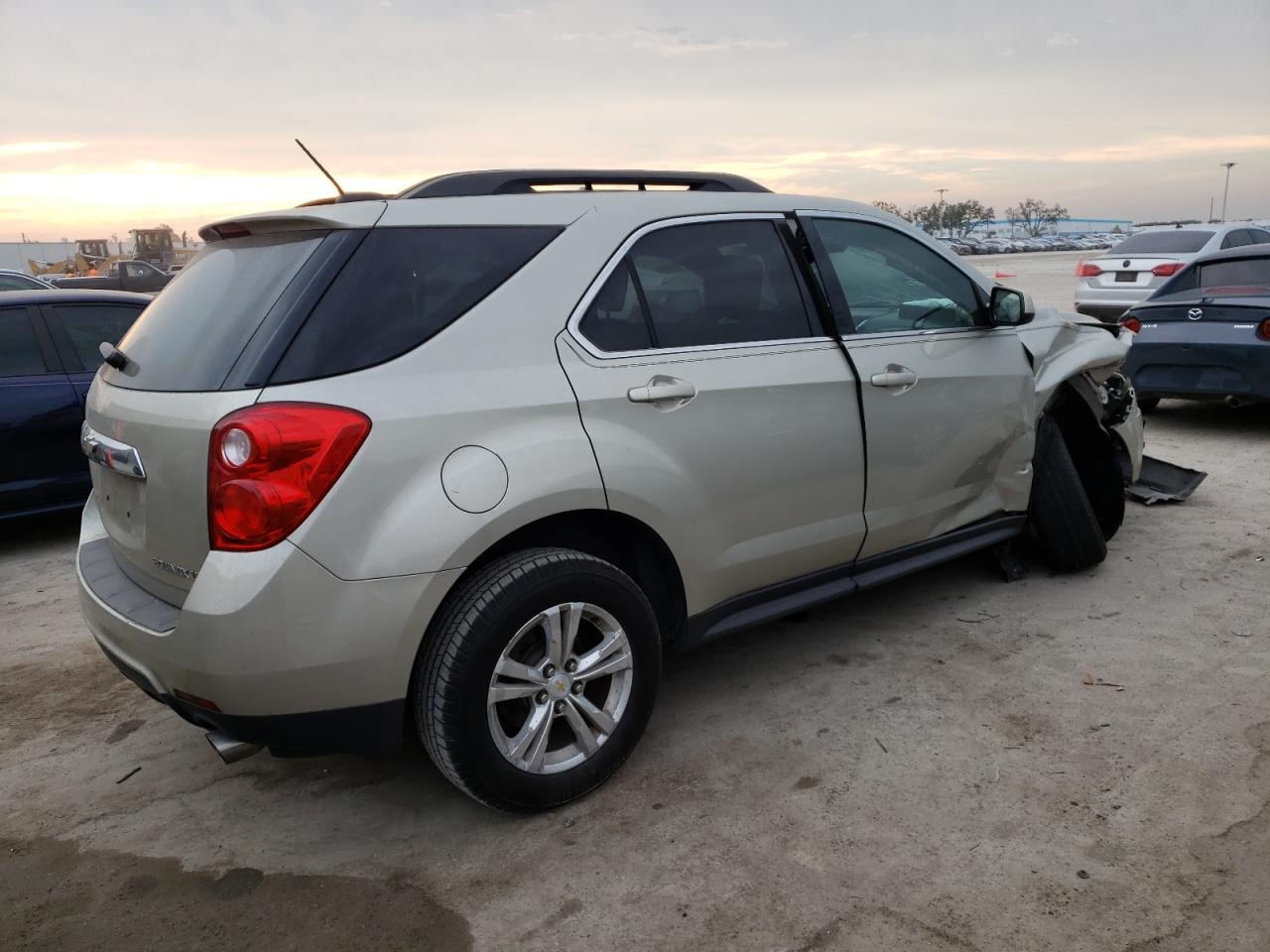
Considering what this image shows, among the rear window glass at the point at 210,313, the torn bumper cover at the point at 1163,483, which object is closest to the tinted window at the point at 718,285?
A: the rear window glass at the point at 210,313

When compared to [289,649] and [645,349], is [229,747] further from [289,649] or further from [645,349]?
[645,349]

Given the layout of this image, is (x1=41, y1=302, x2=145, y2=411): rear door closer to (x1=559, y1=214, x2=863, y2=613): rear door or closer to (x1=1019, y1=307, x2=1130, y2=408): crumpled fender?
(x1=559, y1=214, x2=863, y2=613): rear door

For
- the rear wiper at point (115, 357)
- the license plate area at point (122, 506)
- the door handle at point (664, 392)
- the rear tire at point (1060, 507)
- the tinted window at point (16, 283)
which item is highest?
the tinted window at point (16, 283)

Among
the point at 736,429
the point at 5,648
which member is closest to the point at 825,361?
the point at 736,429

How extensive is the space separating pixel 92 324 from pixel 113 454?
4.06 meters

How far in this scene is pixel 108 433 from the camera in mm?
2898

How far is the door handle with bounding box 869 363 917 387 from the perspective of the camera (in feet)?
11.8

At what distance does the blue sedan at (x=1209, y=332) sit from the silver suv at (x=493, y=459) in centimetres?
485

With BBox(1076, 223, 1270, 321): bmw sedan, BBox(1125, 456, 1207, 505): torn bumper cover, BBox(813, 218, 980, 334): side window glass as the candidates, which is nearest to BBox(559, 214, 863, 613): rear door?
BBox(813, 218, 980, 334): side window glass

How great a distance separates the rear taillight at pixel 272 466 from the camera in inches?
93.7

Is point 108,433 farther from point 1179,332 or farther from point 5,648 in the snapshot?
point 1179,332

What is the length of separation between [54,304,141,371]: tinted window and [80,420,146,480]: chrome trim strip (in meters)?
3.36

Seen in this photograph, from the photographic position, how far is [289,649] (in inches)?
94.5

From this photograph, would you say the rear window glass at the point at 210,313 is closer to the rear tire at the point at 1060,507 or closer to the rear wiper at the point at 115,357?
the rear wiper at the point at 115,357
